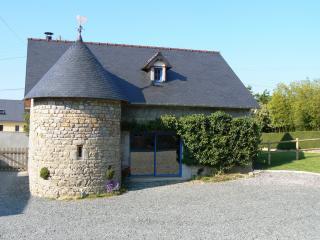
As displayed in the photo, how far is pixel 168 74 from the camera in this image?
20891 mm

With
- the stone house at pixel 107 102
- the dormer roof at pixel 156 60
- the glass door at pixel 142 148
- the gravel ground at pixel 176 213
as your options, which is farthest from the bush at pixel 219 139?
the dormer roof at pixel 156 60

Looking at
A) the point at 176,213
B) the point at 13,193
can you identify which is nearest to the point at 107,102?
the point at 13,193

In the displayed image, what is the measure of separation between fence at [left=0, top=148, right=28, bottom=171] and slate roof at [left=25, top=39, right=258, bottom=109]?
5.95 metres

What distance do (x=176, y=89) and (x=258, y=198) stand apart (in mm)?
→ 7792

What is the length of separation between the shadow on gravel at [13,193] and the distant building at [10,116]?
35.1 metres

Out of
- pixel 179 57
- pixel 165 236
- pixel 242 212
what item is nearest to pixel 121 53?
pixel 179 57

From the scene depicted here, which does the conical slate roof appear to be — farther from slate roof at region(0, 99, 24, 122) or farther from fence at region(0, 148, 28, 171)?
slate roof at region(0, 99, 24, 122)

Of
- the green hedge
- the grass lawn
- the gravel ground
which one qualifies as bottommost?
the gravel ground

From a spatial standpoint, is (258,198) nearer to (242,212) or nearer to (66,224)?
(242,212)

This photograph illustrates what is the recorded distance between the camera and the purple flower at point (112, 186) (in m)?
15.0

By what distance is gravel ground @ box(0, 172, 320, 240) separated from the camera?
9711 mm

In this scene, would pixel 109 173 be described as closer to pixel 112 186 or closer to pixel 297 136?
pixel 112 186

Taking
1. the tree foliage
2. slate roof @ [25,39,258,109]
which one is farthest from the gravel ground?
the tree foliage

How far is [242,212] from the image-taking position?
39.3ft
